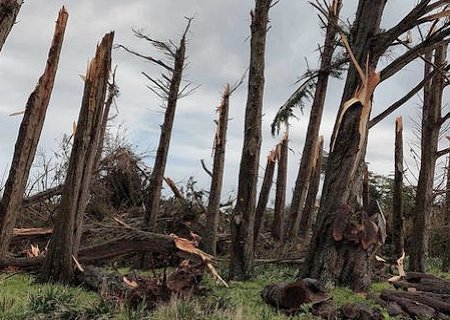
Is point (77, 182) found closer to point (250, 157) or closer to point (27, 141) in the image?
point (27, 141)

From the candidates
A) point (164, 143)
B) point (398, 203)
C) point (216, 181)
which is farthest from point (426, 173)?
point (164, 143)

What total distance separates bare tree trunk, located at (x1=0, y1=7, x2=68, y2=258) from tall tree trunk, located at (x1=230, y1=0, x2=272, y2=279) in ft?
12.2

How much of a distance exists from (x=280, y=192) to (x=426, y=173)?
5.23 m

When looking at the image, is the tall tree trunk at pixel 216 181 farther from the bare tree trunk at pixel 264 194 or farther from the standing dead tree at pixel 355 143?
the standing dead tree at pixel 355 143

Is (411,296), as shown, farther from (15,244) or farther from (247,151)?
(15,244)

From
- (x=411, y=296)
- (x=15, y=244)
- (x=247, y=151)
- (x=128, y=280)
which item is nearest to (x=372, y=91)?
(x=247, y=151)

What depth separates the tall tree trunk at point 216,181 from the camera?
1240 cm

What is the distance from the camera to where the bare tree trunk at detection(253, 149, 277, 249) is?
13164 mm

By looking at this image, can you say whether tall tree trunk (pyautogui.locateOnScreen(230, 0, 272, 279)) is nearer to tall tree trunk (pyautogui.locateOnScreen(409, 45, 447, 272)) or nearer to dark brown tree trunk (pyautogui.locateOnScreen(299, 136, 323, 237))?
tall tree trunk (pyautogui.locateOnScreen(409, 45, 447, 272))

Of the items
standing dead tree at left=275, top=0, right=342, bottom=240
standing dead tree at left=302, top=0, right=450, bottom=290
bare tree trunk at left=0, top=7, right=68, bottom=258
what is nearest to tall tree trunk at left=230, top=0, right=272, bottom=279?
standing dead tree at left=302, top=0, right=450, bottom=290

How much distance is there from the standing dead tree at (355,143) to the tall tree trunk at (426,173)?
3430 millimetres

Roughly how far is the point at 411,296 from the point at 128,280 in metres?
4.11

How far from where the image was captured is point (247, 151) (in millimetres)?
10070

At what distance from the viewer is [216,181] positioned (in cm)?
1254
